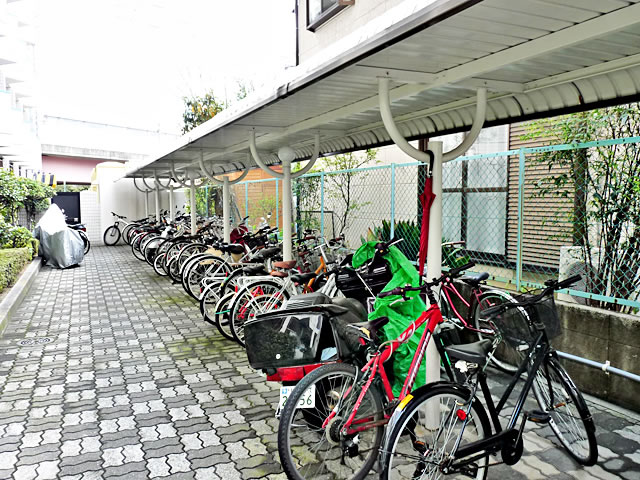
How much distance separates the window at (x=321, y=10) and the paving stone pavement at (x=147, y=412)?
593 cm

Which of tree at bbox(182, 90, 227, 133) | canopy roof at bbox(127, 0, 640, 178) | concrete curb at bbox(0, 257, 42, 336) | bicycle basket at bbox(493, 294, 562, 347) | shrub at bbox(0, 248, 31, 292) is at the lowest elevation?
concrete curb at bbox(0, 257, 42, 336)

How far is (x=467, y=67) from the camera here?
2936 mm

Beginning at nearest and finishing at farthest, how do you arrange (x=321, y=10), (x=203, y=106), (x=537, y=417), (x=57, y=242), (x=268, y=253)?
(x=537, y=417) < (x=268, y=253) < (x=321, y=10) < (x=57, y=242) < (x=203, y=106)

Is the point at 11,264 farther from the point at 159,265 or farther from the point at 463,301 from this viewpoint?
the point at 463,301

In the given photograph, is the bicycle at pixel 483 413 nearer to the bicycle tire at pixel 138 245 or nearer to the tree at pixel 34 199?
the bicycle tire at pixel 138 245

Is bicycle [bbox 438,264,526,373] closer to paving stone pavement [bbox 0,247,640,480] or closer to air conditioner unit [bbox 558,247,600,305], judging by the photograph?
paving stone pavement [bbox 0,247,640,480]

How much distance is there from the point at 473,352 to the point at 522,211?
2556 mm

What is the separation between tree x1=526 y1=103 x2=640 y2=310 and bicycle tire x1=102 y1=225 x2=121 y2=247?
16.1 metres

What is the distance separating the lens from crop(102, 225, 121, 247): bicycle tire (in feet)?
58.2

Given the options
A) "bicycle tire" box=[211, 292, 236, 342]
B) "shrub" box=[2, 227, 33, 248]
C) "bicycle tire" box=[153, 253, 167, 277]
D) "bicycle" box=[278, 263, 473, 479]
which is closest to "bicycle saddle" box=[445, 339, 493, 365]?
"bicycle" box=[278, 263, 473, 479]

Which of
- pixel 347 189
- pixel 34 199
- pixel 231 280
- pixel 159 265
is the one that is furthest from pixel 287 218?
pixel 34 199

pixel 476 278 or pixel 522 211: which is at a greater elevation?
pixel 522 211

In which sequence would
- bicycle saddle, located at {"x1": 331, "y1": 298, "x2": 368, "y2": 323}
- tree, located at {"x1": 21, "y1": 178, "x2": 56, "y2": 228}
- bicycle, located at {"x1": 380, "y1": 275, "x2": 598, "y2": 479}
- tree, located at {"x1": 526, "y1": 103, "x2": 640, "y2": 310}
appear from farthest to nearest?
tree, located at {"x1": 21, "y1": 178, "x2": 56, "y2": 228} < tree, located at {"x1": 526, "y1": 103, "x2": 640, "y2": 310} < bicycle saddle, located at {"x1": 331, "y1": 298, "x2": 368, "y2": 323} < bicycle, located at {"x1": 380, "y1": 275, "x2": 598, "y2": 479}

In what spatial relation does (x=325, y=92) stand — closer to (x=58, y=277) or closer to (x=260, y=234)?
(x=260, y=234)
